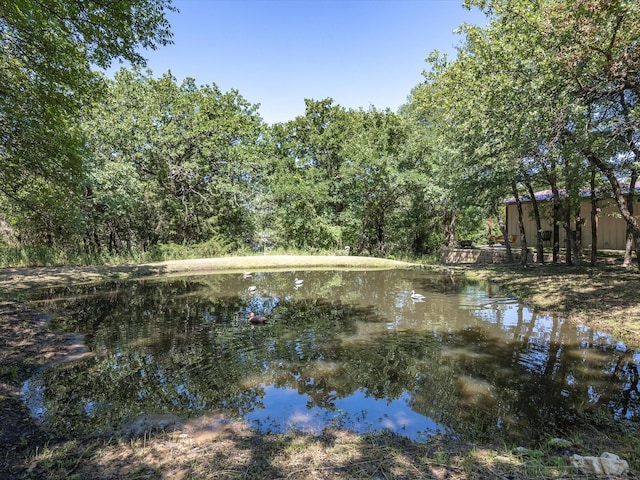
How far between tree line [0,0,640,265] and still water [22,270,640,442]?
401 centimetres

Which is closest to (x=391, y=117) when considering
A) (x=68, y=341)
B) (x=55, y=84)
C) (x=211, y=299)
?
(x=211, y=299)

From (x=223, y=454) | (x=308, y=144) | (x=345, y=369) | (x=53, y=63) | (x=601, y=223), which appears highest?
(x=308, y=144)

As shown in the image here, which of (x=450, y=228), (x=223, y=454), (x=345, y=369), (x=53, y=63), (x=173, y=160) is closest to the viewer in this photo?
(x=223, y=454)

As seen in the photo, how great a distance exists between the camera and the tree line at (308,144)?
24.1ft

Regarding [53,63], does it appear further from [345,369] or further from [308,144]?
[308,144]

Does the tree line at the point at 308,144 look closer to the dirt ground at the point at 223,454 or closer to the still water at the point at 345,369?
the still water at the point at 345,369

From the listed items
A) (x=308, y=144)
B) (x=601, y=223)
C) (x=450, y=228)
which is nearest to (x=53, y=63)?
(x=308, y=144)

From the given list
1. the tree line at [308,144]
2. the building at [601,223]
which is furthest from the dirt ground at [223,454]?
the building at [601,223]

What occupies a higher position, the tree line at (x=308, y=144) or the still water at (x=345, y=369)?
the tree line at (x=308, y=144)

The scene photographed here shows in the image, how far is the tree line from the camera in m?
7.34

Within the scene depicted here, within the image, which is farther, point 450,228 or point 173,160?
point 450,228

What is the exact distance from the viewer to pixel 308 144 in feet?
78.7

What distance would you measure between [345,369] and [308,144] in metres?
20.2

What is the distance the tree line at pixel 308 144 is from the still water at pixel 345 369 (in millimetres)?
4006
